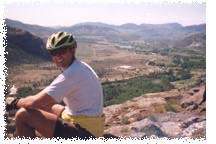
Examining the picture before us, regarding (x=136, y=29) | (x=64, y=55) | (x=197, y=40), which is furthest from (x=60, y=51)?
(x=136, y=29)

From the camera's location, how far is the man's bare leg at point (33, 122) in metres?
3.55

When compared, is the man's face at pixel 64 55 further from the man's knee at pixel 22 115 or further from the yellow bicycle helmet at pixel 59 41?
the man's knee at pixel 22 115

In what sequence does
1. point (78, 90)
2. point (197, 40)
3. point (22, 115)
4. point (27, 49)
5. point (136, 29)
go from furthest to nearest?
point (27, 49)
point (136, 29)
point (197, 40)
point (78, 90)
point (22, 115)

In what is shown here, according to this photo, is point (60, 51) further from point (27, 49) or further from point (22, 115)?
point (27, 49)

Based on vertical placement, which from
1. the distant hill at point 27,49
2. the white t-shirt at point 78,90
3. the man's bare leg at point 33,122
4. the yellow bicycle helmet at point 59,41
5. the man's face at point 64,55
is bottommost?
the distant hill at point 27,49

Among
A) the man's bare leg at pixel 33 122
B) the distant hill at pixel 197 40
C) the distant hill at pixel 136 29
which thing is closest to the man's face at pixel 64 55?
the man's bare leg at pixel 33 122

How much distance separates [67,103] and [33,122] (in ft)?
1.27

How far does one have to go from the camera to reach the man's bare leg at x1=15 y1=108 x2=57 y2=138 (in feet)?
11.6

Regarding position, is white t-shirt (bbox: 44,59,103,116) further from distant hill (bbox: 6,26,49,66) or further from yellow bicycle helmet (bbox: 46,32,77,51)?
distant hill (bbox: 6,26,49,66)

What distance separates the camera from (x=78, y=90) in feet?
12.1

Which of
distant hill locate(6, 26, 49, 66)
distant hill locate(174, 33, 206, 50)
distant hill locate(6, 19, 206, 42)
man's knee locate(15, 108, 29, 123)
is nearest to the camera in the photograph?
man's knee locate(15, 108, 29, 123)

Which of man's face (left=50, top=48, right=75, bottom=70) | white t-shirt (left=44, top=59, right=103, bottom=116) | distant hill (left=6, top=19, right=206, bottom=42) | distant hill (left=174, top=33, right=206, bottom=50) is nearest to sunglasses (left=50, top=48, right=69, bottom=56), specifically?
man's face (left=50, top=48, right=75, bottom=70)
